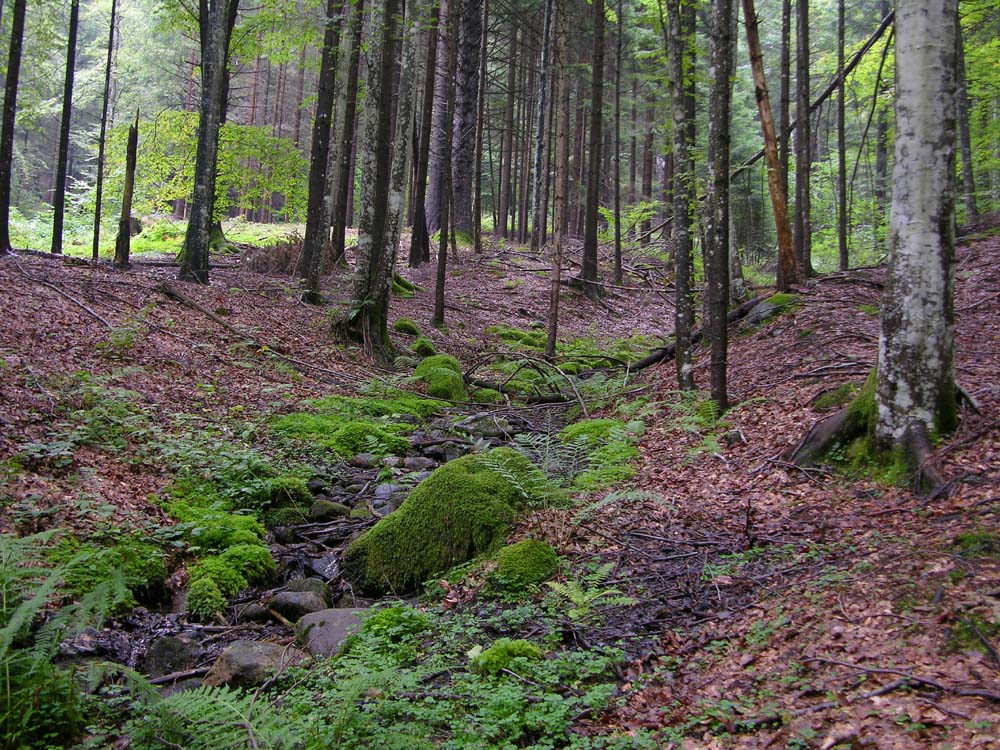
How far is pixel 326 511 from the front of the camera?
7332mm

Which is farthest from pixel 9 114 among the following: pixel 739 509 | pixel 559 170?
pixel 739 509

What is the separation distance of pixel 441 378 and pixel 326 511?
5133 mm

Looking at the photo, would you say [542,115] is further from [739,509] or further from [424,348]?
[739,509]

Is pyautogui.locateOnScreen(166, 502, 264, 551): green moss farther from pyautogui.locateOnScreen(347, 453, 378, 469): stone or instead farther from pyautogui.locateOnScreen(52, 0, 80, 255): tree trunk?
pyautogui.locateOnScreen(52, 0, 80, 255): tree trunk

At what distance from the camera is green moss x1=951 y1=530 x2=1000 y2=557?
3934 millimetres

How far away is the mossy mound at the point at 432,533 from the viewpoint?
5965 millimetres

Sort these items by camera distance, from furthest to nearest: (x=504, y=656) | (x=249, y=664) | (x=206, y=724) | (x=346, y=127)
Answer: (x=346, y=127)
(x=249, y=664)
(x=504, y=656)
(x=206, y=724)

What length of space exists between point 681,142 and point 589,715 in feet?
26.4

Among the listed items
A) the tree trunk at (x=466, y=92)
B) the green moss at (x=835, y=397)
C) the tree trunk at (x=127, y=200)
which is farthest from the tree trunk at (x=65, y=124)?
the green moss at (x=835, y=397)

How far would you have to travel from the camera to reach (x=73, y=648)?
14.9 ft

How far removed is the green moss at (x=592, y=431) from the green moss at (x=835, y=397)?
7.94 feet

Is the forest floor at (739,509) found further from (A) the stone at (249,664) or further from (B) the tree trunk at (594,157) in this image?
(B) the tree trunk at (594,157)

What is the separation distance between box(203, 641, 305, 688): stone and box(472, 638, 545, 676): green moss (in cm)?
129

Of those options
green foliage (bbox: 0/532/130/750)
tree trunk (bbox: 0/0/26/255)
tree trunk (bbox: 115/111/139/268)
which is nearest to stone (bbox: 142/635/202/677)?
green foliage (bbox: 0/532/130/750)
